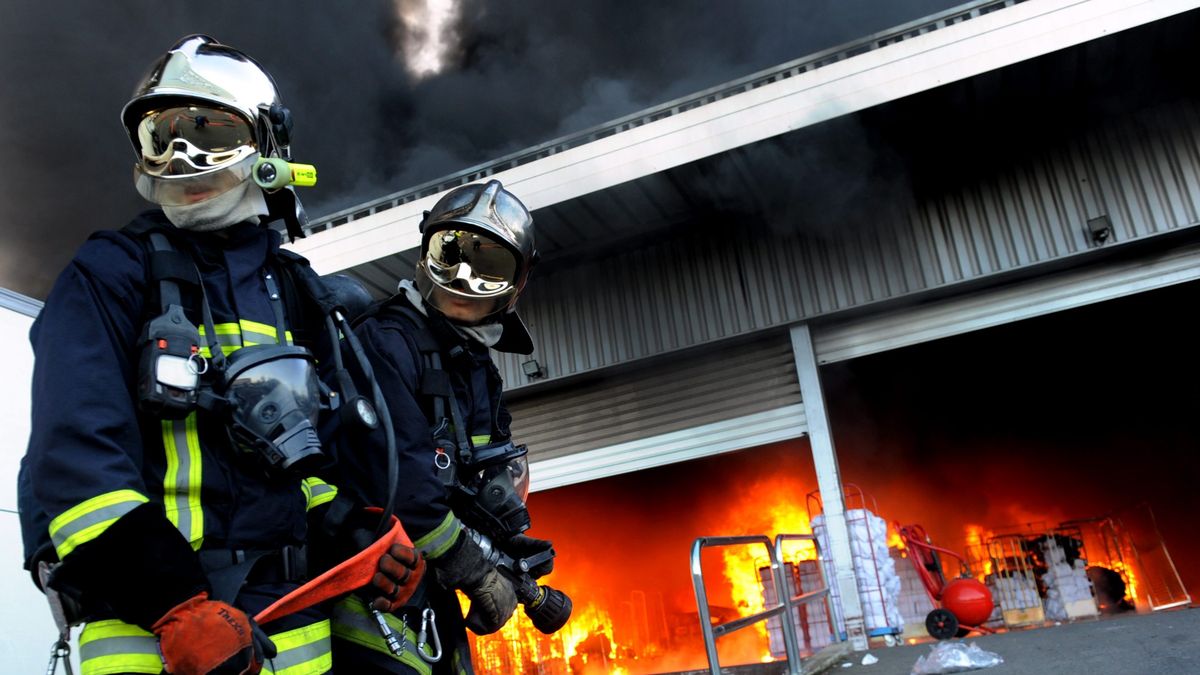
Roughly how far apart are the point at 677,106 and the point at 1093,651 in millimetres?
4799

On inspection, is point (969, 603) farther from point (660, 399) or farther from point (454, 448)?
point (454, 448)

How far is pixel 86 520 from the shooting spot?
4.72 ft

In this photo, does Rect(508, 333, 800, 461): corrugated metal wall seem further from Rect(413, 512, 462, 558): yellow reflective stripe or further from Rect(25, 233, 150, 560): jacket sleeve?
Rect(25, 233, 150, 560): jacket sleeve

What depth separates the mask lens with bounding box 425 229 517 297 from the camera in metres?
2.99

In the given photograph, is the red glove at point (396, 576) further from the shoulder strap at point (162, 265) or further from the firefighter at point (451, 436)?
the shoulder strap at point (162, 265)

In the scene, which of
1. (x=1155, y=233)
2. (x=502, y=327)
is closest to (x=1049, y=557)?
(x=1155, y=233)

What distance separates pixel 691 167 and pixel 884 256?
6.50 ft

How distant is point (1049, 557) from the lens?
841 centimetres

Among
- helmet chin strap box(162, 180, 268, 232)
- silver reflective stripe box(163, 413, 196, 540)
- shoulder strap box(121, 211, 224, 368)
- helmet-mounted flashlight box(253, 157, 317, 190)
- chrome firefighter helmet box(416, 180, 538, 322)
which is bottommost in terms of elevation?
silver reflective stripe box(163, 413, 196, 540)

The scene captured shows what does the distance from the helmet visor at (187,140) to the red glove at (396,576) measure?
3.51 ft

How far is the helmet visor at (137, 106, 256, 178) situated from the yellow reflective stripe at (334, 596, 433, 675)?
1.20 meters

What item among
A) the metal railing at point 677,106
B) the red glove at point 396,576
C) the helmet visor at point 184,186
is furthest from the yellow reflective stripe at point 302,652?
the metal railing at point 677,106

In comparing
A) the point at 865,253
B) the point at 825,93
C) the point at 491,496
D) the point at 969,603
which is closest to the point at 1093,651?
the point at 969,603

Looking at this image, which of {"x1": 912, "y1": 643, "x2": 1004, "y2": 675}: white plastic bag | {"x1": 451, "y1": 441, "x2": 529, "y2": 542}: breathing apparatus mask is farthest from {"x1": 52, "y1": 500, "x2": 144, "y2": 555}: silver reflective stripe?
{"x1": 912, "y1": 643, "x2": 1004, "y2": 675}: white plastic bag
